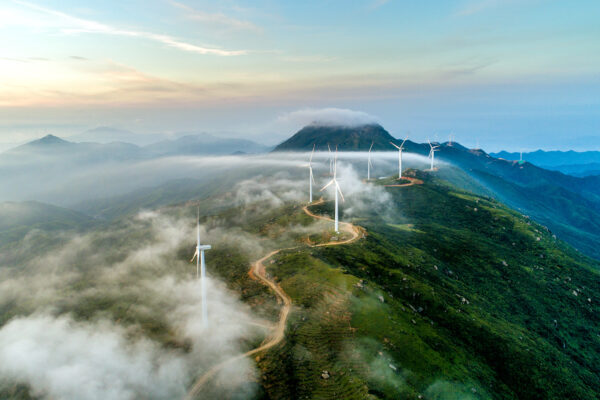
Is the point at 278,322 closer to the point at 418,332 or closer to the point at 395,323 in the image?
the point at 395,323

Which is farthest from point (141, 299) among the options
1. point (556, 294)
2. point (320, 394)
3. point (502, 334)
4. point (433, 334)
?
point (556, 294)

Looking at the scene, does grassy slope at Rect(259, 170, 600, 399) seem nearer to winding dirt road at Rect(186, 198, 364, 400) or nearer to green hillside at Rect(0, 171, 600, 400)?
green hillside at Rect(0, 171, 600, 400)

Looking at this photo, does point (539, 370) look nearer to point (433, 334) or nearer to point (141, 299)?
point (433, 334)

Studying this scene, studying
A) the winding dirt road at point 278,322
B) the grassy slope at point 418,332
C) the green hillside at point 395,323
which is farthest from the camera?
the green hillside at point 395,323

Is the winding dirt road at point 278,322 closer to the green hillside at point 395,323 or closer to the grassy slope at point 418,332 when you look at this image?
the green hillside at point 395,323

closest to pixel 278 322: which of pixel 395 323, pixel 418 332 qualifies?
pixel 395 323

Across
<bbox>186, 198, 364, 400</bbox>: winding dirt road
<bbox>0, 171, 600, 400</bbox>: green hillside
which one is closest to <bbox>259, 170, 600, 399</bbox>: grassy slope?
<bbox>0, 171, 600, 400</bbox>: green hillside

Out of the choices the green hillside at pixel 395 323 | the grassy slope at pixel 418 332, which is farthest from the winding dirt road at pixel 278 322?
the grassy slope at pixel 418 332

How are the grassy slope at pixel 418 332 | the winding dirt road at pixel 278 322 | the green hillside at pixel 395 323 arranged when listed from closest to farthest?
the winding dirt road at pixel 278 322
the grassy slope at pixel 418 332
the green hillside at pixel 395 323
